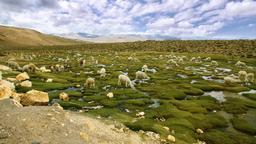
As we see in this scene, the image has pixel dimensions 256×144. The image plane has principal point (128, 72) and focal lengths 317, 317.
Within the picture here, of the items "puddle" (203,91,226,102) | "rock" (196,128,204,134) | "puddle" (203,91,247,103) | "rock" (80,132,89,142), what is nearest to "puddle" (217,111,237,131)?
"rock" (196,128,204,134)

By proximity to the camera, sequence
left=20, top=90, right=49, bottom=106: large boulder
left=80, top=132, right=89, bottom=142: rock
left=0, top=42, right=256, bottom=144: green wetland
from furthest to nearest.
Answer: left=20, top=90, right=49, bottom=106: large boulder, left=0, top=42, right=256, bottom=144: green wetland, left=80, top=132, right=89, bottom=142: rock

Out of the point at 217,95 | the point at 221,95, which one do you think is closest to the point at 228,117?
the point at 217,95

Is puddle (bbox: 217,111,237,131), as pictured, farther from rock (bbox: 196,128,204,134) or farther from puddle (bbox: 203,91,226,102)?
puddle (bbox: 203,91,226,102)

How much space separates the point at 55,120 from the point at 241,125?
58.6ft

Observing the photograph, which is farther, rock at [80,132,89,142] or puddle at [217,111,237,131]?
puddle at [217,111,237,131]

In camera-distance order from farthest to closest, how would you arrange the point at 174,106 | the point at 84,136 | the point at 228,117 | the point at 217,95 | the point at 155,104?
the point at 217,95 → the point at 155,104 → the point at 174,106 → the point at 228,117 → the point at 84,136

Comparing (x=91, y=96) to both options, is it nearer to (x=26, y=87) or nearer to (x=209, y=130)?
(x=26, y=87)

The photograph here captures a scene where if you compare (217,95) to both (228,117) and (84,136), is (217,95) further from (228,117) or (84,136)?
(84,136)

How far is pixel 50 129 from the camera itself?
18594 millimetres

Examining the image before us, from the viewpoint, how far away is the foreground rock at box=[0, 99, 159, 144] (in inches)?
687

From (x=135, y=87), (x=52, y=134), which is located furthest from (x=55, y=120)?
(x=135, y=87)

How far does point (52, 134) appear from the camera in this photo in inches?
707

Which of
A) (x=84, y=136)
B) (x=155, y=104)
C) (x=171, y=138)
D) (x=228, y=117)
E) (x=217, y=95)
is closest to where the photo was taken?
(x=84, y=136)

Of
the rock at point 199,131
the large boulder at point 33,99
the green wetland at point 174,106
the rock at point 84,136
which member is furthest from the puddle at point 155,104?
the rock at point 84,136
